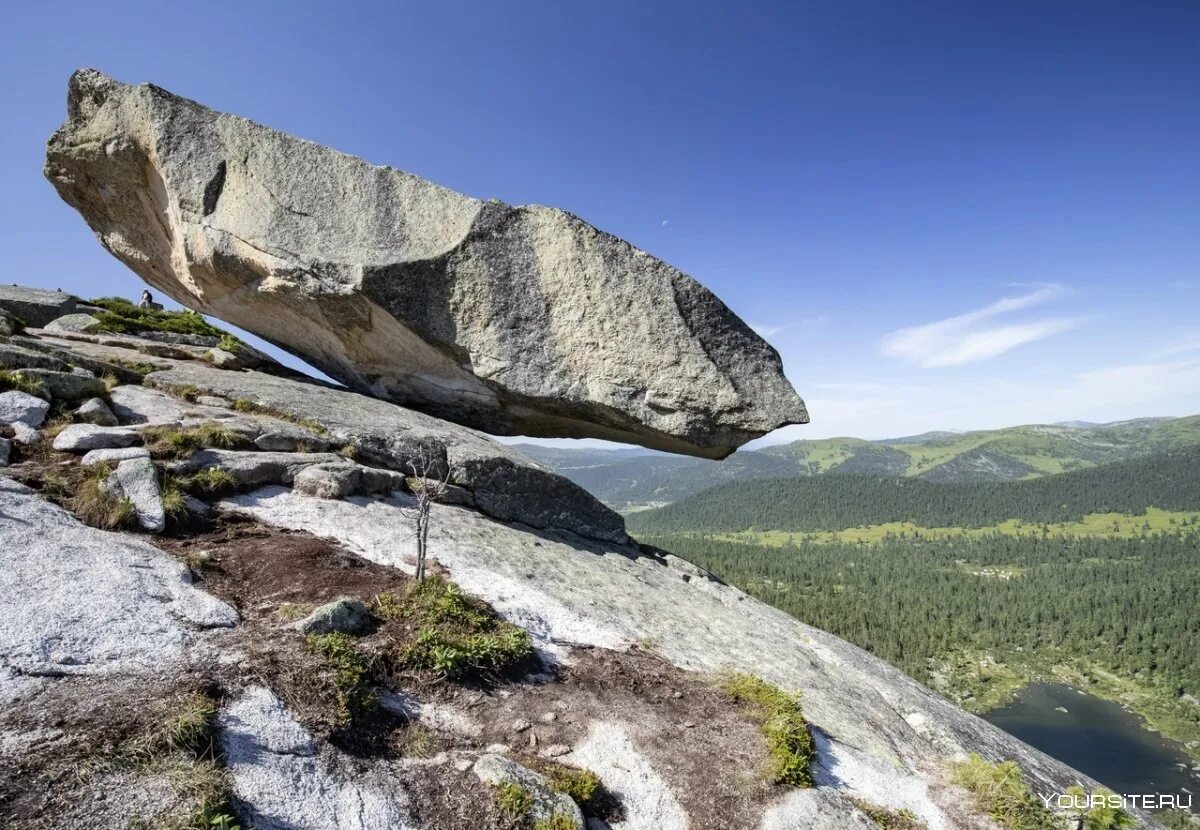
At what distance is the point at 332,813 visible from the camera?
6246mm

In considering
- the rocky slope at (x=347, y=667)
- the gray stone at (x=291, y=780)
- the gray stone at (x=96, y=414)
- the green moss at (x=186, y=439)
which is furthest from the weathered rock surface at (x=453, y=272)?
the gray stone at (x=291, y=780)

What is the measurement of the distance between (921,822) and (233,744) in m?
9.67

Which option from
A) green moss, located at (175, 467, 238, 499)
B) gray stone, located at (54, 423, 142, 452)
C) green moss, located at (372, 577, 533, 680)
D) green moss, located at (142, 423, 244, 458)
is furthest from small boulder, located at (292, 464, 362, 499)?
green moss, located at (372, 577, 533, 680)

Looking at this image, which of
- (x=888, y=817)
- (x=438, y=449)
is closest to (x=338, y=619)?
(x=438, y=449)

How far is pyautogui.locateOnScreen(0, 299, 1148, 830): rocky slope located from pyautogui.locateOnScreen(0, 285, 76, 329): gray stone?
434 inches

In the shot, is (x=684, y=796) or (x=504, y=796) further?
(x=684, y=796)

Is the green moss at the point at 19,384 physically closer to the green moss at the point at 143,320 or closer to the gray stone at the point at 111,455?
the gray stone at the point at 111,455

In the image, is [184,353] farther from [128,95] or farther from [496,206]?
[496,206]

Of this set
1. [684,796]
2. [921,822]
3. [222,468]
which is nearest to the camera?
[684,796]

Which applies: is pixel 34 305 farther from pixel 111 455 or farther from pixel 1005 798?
pixel 1005 798

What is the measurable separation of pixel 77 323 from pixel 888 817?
31837 millimetres

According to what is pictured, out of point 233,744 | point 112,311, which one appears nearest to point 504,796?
point 233,744

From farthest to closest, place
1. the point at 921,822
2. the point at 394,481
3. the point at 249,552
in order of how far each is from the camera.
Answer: the point at 394,481 → the point at 249,552 → the point at 921,822

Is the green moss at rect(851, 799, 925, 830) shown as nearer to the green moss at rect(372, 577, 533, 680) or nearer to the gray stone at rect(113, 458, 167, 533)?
the green moss at rect(372, 577, 533, 680)
